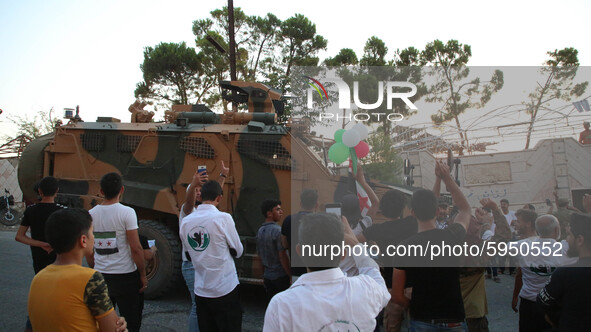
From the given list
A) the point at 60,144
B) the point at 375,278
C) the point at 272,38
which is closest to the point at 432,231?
the point at 375,278

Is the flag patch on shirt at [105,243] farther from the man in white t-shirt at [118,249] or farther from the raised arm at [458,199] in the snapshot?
the raised arm at [458,199]

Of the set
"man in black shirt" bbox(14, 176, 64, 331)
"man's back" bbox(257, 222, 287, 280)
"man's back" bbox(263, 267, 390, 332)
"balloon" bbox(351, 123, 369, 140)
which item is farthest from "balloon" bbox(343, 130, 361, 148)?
"man in black shirt" bbox(14, 176, 64, 331)

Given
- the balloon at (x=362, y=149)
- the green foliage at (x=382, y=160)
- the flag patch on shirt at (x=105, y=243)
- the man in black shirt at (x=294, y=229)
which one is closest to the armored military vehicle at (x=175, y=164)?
the green foliage at (x=382, y=160)

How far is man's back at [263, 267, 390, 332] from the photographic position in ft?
→ 5.53

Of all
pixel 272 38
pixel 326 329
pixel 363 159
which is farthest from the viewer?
pixel 272 38

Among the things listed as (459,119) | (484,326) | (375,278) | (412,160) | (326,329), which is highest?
(459,119)

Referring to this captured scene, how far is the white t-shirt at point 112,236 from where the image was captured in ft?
11.1

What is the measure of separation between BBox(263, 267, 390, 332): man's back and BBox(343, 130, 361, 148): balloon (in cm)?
243

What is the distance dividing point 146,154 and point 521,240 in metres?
4.88

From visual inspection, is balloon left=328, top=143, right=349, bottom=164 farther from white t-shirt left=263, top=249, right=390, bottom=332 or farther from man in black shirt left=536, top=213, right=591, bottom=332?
white t-shirt left=263, top=249, right=390, bottom=332

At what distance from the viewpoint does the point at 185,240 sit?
3424mm

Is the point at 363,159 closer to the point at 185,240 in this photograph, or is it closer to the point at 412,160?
the point at 412,160

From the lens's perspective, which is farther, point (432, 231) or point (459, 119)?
point (459, 119)

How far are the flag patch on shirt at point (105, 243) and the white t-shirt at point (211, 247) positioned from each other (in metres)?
0.54
